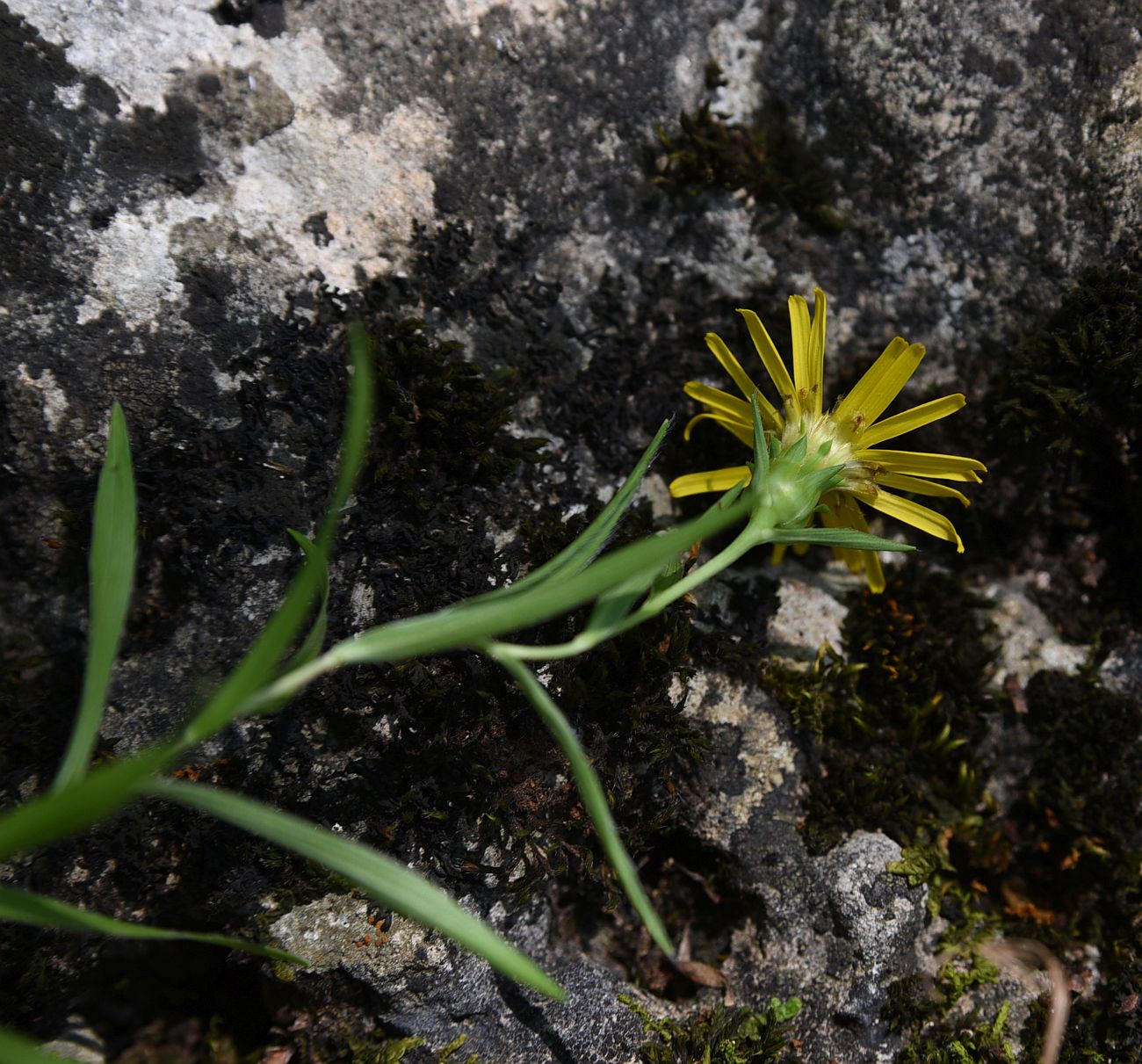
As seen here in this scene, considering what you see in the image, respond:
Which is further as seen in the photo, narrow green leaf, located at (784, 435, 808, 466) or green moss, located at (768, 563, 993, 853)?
green moss, located at (768, 563, 993, 853)

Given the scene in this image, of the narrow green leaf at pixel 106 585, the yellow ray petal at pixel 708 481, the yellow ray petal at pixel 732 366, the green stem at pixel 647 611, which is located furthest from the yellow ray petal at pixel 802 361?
the narrow green leaf at pixel 106 585

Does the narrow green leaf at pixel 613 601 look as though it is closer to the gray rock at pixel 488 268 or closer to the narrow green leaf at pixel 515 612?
the narrow green leaf at pixel 515 612

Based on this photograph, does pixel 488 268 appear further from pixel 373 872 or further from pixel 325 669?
pixel 373 872

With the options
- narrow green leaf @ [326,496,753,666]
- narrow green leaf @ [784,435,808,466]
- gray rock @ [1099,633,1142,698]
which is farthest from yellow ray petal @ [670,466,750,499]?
gray rock @ [1099,633,1142,698]

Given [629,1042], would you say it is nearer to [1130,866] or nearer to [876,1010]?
[876,1010]

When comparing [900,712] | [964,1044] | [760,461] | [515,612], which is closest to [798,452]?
[760,461]

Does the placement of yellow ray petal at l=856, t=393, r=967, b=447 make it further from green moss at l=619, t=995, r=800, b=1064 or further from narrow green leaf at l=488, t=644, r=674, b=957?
green moss at l=619, t=995, r=800, b=1064
